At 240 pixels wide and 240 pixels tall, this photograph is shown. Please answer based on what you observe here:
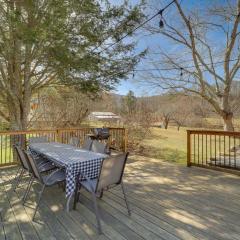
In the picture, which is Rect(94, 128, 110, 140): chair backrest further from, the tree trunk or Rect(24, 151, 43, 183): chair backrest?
the tree trunk

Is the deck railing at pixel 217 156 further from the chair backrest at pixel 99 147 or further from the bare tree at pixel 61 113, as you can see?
the bare tree at pixel 61 113

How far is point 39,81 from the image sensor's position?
7527 mm

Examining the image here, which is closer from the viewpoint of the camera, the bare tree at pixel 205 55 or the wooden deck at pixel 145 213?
the wooden deck at pixel 145 213

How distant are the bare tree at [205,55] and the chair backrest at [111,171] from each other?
29.8 ft

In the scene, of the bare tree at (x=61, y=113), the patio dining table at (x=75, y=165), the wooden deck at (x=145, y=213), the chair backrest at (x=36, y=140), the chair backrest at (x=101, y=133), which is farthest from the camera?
the bare tree at (x=61, y=113)

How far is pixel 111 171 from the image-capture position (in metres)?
3.04

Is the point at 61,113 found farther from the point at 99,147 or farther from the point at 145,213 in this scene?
the point at 145,213

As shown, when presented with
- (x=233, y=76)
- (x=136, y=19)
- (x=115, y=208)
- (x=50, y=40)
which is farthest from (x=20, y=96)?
(x=233, y=76)

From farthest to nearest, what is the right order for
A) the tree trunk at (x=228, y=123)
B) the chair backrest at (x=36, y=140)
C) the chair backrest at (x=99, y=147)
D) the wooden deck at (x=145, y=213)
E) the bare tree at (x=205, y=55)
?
the tree trunk at (x=228, y=123)
the bare tree at (x=205, y=55)
the chair backrest at (x=36, y=140)
the chair backrest at (x=99, y=147)
the wooden deck at (x=145, y=213)

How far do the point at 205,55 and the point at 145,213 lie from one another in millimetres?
12184

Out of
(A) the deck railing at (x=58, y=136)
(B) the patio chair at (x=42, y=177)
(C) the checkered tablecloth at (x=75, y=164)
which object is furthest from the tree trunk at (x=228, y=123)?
(B) the patio chair at (x=42, y=177)

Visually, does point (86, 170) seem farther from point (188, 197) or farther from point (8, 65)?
point (8, 65)

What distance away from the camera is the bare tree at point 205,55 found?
1154 cm

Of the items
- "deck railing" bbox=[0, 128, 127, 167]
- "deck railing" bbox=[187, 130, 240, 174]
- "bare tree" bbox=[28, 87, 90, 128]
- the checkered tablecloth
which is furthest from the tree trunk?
the checkered tablecloth
